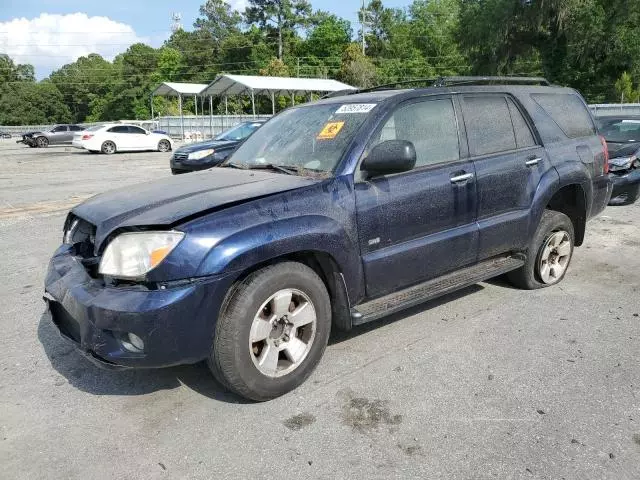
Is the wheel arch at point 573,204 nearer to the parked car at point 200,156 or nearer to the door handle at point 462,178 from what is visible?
the door handle at point 462,178

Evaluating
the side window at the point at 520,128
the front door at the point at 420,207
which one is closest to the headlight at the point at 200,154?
the side window at the point at 520,128

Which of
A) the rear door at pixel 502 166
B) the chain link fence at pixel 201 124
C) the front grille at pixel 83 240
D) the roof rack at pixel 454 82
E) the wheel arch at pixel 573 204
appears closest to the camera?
the front grille at pixel 83 240

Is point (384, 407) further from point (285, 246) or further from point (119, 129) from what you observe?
point (119, 129)

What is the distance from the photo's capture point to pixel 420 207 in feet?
12.4

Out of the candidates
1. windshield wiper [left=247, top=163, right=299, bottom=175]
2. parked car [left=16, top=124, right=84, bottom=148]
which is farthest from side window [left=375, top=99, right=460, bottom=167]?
parked car [left=16, top=124, right=84, bottom=148]

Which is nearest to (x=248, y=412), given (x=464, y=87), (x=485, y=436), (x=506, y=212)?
(x=485, y=436)

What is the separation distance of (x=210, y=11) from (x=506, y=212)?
328 feet

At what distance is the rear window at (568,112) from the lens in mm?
4953

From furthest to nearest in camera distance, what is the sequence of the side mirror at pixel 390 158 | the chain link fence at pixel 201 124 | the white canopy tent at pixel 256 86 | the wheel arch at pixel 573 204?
the chain link fence at pixel 201 124 < the white canopy tent at pixel 256 86 < the wheel arch at pixel 573 204 < the side mirror at pixel 390 158

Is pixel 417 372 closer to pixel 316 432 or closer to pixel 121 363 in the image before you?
pixel 316 432

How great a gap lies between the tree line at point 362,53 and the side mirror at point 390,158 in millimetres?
32983

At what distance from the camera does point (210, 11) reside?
94.2 m

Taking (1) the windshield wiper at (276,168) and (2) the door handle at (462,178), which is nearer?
(1) the windshield wiper at (276,168)

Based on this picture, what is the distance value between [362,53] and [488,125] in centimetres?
6641
